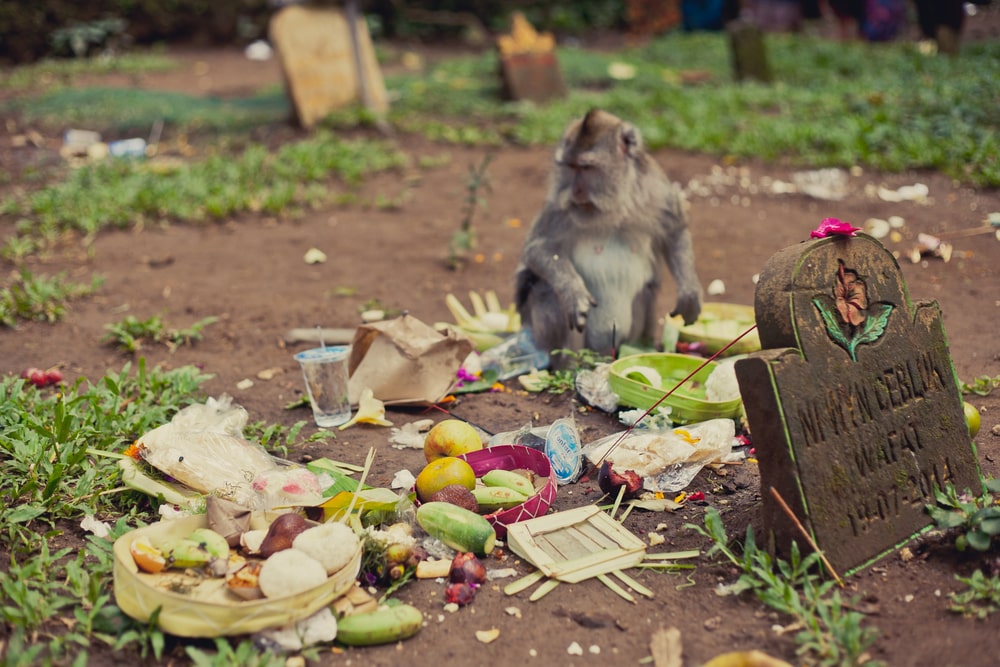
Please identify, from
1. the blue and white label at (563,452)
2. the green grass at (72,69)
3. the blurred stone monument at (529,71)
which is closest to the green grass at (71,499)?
the blue and white label at (563,452)

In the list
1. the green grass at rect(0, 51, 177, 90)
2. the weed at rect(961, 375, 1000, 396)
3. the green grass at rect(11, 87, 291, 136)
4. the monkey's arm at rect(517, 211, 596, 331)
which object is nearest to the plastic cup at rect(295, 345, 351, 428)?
the monkey's arm at rect(517, 211, 596, 331)

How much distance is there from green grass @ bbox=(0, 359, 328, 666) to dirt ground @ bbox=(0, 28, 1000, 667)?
0.16m

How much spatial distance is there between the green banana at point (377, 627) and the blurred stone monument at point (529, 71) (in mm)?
9333

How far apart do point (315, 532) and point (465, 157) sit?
707 cm

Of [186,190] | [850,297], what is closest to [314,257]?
[186,190]

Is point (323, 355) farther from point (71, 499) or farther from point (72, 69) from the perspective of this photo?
point (72, 69)

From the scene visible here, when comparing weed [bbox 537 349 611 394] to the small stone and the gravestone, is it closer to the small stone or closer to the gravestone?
the gravestone

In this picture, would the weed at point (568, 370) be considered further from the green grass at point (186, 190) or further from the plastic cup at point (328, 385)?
the green grass at point (186, 190)

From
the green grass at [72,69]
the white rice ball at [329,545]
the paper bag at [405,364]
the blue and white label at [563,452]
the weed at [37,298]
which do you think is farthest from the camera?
the green grass at [72,69]

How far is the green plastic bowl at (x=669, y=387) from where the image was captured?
407 cm

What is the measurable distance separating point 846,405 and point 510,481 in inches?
50.4

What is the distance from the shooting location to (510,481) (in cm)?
356

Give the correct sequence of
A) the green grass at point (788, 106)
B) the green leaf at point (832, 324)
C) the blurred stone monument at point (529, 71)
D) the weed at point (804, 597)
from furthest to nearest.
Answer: the blurred stone monument at point (529, 71) < the green grass at point (788, 106) < the green leaf at point (832, 324) < the weed at point (804, 597)

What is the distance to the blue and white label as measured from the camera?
12.6ft
